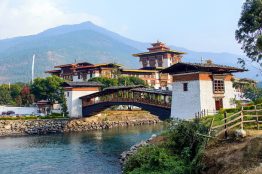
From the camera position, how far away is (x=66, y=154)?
42.2 m

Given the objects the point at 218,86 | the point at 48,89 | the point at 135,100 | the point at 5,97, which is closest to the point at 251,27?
the point at 218,86

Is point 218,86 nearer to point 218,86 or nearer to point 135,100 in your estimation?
point 218,86

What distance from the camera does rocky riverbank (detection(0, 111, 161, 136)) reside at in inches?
2618

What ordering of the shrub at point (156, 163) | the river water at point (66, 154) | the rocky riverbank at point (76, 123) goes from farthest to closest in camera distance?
the rocky riverbank at point (76, 123)
the river water at point (66, 154)
the shrub at point (156, 163)

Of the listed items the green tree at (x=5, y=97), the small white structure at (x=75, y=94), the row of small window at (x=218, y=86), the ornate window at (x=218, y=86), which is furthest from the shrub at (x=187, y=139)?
the green tree at (x=5, y=97)

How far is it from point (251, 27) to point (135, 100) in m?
23.6

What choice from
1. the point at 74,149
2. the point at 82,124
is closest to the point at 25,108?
the point at 82,124

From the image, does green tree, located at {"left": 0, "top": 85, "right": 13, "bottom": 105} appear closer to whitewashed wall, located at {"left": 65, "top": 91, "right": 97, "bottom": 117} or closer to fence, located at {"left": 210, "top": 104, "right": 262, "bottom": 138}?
whitewashed wall, located at {"left": 65, "top": 91, "right": 97, "bottom": 117}

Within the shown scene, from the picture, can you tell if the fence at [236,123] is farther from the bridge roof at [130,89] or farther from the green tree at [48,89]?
the green tree at [48,89]

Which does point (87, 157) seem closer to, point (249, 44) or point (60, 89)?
point (249, 44)

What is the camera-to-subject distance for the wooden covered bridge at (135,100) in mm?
53125

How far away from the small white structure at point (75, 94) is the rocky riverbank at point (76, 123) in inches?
108

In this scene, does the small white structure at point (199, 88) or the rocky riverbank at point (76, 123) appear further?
the rocky riverbank at point (76, 123)

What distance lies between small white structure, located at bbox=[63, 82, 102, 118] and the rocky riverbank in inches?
108
